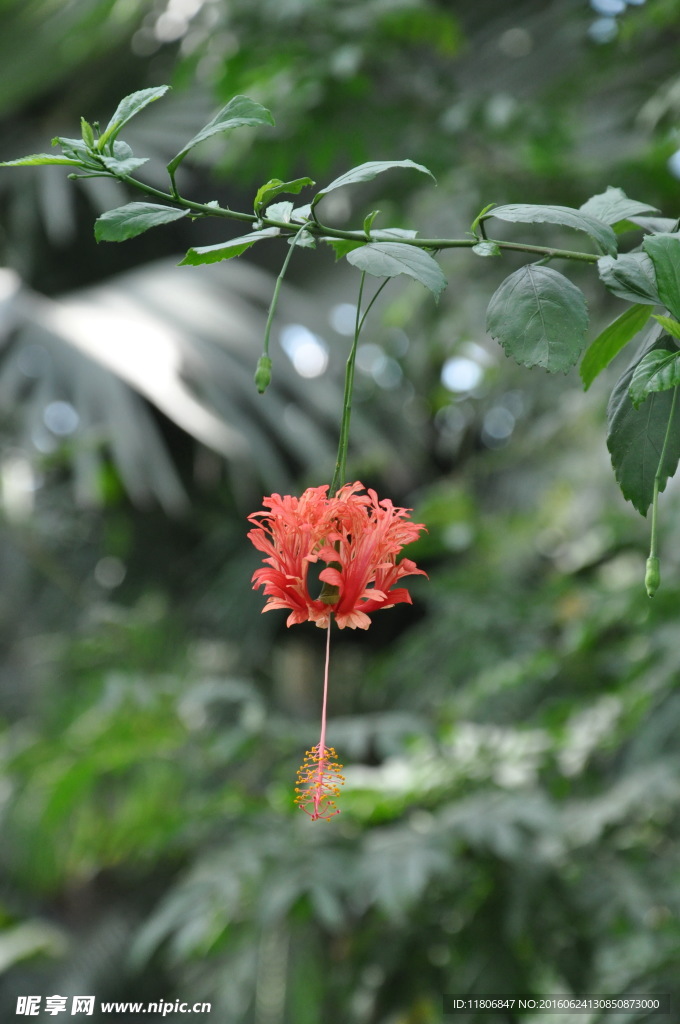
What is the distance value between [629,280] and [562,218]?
57mm

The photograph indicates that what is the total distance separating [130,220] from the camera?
559mm

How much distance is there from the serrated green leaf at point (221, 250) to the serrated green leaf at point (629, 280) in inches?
7.8

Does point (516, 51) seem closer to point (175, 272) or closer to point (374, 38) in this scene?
point (374, 38)

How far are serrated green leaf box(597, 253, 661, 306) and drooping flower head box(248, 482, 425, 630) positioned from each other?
19 centimetres

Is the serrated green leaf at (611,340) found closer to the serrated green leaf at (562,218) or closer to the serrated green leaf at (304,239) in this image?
the serrated green leaf at (562,218)

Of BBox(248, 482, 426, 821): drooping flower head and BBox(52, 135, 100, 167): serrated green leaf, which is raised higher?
BBox(52, 135, 100, 167): serrated green leaf

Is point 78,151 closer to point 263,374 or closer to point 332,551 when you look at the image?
point 263,374

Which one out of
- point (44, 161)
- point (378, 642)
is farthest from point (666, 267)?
point (378, 642)

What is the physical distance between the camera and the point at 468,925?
4.89ft

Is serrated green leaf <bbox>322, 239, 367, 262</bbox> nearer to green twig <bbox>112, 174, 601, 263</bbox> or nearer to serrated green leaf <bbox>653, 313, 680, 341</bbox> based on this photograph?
green twig <bbox>112, 174, 601, 263</bbox>

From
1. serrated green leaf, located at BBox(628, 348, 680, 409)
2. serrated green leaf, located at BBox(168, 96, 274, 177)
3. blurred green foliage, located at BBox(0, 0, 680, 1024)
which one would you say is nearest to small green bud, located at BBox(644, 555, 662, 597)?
serrated green leaf, located at BBox(628, 348, 680, 409)

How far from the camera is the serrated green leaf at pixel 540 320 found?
0.54 meters

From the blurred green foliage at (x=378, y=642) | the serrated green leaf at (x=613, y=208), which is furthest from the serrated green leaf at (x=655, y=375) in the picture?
the blurred green foliage at (x=378, y=642)

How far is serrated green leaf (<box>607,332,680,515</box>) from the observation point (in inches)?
22.3
